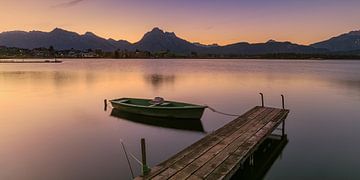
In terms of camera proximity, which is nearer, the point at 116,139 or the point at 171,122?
the point at 116,139

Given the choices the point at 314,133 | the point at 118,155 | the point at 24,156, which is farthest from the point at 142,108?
the point at 314,133

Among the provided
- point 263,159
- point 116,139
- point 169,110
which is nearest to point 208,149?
point 263,159

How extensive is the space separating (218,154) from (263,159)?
18.5 feet

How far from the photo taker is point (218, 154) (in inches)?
477

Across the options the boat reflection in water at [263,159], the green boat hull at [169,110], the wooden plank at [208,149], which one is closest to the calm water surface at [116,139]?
the boat reflection in water at [263,159]

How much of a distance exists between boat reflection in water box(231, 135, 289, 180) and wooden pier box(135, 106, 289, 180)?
1.06m

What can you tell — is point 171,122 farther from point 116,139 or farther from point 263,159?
point 263,159

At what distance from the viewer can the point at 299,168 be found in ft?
50.1

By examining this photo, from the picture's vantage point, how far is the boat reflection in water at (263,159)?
14.4 m

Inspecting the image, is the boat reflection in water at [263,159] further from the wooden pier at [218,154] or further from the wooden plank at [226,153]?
the wooden plank at [226,153]

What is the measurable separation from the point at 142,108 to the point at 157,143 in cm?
647

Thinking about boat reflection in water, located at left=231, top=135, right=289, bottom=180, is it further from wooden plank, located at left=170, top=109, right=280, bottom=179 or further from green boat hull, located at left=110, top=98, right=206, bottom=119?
green boat hull, located at left=110, top=98, right=206, bottom=119

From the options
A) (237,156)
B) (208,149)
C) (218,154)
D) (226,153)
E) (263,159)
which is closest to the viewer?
(237,156)

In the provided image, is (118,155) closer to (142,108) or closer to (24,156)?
(24,156)
